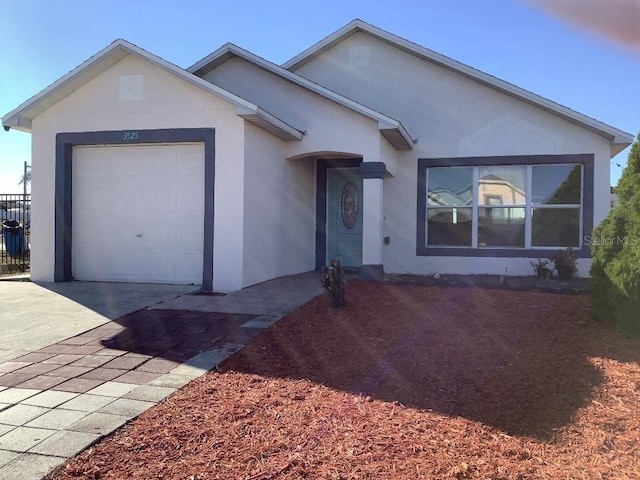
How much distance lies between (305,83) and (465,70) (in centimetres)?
354

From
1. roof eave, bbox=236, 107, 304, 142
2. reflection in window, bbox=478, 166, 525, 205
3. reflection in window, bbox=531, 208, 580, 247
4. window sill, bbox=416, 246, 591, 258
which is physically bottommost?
window sill, bbox=416, 246, 591, 258

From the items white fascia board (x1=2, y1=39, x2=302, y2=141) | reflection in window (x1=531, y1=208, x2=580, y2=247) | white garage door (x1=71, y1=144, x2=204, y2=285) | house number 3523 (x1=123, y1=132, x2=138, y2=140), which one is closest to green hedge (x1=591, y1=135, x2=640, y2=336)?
reflection in window (x1=531, y1=208, x2=580, y2=247)

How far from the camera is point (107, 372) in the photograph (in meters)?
4.82

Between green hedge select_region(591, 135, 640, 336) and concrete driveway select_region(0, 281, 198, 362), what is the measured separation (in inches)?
238

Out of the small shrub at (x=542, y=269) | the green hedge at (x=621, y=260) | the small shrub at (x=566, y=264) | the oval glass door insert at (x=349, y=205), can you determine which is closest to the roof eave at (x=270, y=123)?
the oval glass door insert at (x=349, y=205)

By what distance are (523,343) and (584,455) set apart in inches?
91.3

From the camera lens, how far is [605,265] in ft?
18.6

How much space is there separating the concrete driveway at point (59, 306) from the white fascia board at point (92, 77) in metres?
3.16

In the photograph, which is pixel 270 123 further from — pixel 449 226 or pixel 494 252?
pixel 494 252

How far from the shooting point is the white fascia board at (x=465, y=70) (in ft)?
33.4

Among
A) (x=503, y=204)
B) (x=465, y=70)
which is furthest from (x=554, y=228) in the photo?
(x=465, y=70)

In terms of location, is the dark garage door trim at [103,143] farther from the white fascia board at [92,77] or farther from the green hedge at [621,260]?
the green hedge at [621,260]

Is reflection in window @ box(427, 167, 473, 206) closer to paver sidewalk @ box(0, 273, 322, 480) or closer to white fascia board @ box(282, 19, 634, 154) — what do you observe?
white fascia board @ box(282, 19, 634, 154)

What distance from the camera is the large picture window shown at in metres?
10.8
